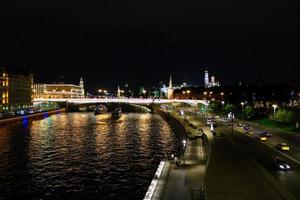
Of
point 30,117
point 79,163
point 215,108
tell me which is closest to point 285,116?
point 79,163

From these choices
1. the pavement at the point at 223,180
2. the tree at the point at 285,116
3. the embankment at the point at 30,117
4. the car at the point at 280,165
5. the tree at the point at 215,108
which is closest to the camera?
the pavement at the point at 223,180

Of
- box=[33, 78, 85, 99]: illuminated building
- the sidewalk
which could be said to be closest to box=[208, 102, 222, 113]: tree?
the sidewalk

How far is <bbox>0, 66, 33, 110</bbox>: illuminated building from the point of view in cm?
10925

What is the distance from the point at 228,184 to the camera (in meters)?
22.4

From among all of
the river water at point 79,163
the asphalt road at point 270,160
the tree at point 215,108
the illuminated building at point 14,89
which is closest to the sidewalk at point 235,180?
the asphalt road at point 270,160

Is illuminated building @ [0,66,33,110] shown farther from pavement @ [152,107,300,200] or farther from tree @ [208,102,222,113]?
pavement @ [152,107,300,200]

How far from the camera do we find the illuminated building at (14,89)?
4301 inches

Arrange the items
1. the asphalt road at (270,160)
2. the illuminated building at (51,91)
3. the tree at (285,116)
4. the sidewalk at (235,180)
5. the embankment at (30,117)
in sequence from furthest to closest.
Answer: the illuminated building at (51,91) → the embankment at (30,117) → the tree at (285,116) → the asphalt road at (270,160) → the sidewalk at (235,180)

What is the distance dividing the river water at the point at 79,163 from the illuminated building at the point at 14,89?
45720 mm

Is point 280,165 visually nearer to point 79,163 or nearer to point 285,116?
point 79,163

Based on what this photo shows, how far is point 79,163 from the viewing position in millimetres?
40281

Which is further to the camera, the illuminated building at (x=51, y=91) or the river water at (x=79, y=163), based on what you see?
the illuminated building at (x=51, y=91)

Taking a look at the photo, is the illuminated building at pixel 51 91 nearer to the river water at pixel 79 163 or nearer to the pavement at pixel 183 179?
the river water at pixel 79 163

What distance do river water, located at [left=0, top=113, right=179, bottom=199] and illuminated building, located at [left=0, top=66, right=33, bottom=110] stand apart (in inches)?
1800
